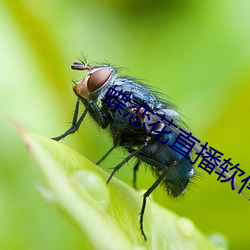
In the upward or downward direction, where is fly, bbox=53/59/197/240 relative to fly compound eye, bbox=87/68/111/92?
downward

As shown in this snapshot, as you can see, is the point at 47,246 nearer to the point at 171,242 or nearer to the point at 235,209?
the point at 171,242

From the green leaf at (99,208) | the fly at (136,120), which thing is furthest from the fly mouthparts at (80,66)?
the green leaf at (99,208)

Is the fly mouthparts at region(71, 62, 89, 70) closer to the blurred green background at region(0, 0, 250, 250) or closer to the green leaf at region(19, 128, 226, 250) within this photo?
the blurred green background at region(0, 0, 250, 250)

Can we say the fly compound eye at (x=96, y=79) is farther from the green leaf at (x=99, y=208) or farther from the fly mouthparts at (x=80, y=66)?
the green leaf at (x=99, y=208)

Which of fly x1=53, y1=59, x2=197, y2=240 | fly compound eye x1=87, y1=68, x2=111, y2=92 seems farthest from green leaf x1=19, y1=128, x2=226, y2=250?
fly compound eye x1=87, y1=68, x2=111, y2=92

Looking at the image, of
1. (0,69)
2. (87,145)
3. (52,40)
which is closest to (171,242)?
(87,145)

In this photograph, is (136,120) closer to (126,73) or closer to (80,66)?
(80,66)
